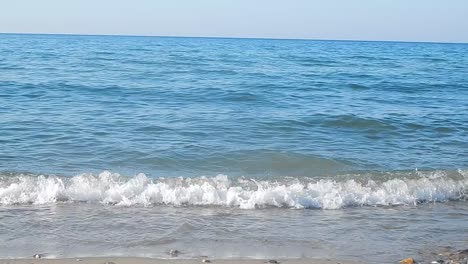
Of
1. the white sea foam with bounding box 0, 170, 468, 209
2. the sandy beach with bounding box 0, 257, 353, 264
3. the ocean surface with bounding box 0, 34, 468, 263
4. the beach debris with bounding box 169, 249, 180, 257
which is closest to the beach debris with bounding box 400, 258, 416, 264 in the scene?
the ocean surface with bounding box 0, 34, 468, 263

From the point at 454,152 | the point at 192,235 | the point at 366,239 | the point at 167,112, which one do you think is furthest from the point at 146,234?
the point at 167,112

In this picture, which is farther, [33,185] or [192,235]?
[33,185]

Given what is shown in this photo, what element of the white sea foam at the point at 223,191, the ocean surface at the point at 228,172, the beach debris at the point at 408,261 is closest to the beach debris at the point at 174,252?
the ocean surface at the point at 228,172

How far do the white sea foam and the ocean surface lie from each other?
0.03 metres

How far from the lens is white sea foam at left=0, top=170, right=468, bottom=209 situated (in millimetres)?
8680

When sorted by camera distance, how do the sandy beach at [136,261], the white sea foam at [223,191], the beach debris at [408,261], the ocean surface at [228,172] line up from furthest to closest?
the white sea foam at [223,191]
the ocean surface at [228,172]
the beach debris at [408,261]
the sandy beach at [136,261]

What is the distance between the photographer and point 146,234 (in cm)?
701

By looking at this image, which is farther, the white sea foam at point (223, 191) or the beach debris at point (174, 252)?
the white sea foam at point (223, 191)

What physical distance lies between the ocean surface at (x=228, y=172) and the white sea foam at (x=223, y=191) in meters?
0.03

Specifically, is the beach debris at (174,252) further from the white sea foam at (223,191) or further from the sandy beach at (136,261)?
the white sea foam at (223,191)

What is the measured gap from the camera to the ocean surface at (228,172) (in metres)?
6.92

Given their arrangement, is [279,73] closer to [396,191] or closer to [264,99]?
[264,99]

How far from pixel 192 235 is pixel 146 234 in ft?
1.78

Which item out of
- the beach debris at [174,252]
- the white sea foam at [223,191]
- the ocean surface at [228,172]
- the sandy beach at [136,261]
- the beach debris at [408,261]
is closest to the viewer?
the sandy beach at [136,261]
